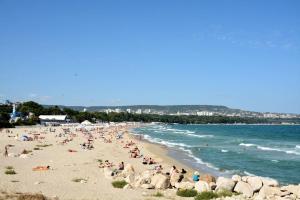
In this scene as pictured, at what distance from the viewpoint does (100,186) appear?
20.2 metres

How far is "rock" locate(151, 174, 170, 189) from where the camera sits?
19.8 m

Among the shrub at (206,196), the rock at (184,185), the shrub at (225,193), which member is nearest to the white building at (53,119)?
the rock at (184,185)

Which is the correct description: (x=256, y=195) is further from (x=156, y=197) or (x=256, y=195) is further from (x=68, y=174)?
(x=68, y=174)

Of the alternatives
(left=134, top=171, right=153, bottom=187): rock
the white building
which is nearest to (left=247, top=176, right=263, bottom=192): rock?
(left=134, top=171, right=153, bottom=187): rock

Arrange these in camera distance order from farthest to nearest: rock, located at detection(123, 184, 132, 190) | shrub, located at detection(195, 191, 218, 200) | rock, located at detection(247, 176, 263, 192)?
1. rock, located at detection(123, 184, 132, 190)
2. rock, located at detection(247, 176, 263, 192)
3. shrub, located at detection(195, 191, 218, 200)

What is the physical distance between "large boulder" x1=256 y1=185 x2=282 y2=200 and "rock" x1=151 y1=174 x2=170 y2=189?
13.9 ft

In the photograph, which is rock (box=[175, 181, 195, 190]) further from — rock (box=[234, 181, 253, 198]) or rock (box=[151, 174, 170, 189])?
rock (box=[234, 181, 253, 198])

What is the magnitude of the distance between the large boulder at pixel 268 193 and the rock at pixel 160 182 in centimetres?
423

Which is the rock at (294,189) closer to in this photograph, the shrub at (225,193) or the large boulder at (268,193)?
the large boulder at (268,193)

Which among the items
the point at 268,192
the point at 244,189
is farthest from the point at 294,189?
the point at 244,189

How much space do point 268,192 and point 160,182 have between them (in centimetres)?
480

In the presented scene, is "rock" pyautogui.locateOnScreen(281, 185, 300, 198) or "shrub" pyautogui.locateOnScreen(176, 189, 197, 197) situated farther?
"shrub" pyautogui.locateOnScreen(176, 189, 197, 197)

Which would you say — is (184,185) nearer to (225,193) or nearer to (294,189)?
(225,193)

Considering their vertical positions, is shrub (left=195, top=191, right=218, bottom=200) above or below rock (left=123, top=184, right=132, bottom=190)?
above
